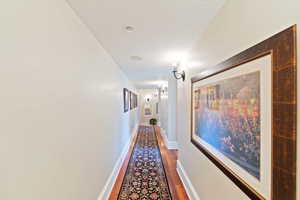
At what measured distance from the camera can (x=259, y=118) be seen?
0.87 meters

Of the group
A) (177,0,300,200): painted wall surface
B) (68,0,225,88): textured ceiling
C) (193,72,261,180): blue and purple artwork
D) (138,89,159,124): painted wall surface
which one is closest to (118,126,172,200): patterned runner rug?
(177,0,300,200): painted wall surface

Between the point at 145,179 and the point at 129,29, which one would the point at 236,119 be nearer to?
the point at 129,29

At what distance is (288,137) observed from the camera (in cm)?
69

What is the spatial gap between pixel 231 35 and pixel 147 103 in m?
8.86

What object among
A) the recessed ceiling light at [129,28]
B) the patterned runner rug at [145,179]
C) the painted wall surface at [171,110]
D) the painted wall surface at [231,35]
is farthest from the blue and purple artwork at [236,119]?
the painted wall surface at [171,110]

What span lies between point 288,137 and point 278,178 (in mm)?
216

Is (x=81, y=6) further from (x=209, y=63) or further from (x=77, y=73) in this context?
(x=209, y=63)

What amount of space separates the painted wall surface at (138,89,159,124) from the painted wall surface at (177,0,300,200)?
7.89m

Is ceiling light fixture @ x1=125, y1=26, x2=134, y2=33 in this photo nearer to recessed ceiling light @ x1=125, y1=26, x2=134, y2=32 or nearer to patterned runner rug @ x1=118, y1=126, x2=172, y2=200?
recessed ceiling light @ x1=125, y1=26, x2=134, y2=32

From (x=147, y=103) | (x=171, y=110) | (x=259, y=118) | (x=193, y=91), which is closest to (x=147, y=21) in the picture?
(x=193, y=91)

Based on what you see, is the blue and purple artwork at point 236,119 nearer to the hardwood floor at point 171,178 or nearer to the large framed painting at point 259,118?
the large framed painting at point 259,118

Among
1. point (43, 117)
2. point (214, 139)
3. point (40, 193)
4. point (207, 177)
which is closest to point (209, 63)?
point (214, 139)

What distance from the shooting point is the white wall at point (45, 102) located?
0.69m

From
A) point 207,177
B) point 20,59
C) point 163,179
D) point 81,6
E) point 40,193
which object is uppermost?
point 81,6
